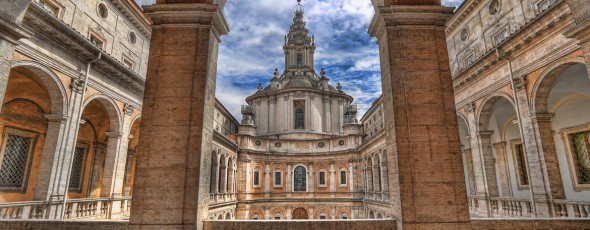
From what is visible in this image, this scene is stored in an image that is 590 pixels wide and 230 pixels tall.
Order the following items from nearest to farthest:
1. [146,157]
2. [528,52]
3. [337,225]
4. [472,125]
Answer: [337,225]
[146,157]
[528,52]
[472,125]

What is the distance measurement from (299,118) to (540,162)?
30625 millimetres

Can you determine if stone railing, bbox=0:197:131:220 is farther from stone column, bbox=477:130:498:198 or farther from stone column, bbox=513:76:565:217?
stone column, bbox=477:130:498:198

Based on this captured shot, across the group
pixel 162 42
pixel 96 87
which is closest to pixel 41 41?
pixel 96 87

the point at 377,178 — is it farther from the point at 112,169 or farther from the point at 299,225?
the point at 299,225

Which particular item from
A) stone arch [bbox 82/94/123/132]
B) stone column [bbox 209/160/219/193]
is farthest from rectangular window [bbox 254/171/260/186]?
stone arch [bbox 82/94/123/132]

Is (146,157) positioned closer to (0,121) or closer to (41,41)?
(41,41)

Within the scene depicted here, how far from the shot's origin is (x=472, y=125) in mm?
17500

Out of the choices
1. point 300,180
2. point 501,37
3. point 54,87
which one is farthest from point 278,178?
point 54,87

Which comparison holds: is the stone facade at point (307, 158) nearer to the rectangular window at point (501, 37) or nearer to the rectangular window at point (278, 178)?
the rectangular window at point (278, 178)

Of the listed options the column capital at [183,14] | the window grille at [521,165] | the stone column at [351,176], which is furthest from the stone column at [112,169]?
the stone column at [351,176]

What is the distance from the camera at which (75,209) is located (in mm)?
13102

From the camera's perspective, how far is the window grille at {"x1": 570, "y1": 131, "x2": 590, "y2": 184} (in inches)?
562

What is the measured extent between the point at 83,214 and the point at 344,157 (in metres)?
26.7

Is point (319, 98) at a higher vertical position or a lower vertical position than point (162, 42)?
higher
